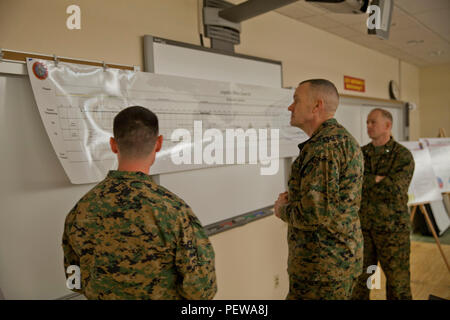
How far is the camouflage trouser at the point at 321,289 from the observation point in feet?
4.79

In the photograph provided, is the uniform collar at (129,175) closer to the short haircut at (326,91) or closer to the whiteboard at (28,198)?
the whiteboard at (28,198)

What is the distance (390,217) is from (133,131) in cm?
209

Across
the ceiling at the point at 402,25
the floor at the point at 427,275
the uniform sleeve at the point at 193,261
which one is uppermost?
the ceiling at the point at 402,25

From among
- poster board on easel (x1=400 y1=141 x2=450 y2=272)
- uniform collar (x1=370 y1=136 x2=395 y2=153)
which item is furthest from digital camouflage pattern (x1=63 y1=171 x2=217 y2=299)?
poster board on easel (x1=400 y1=141 x2=450 y2=272)

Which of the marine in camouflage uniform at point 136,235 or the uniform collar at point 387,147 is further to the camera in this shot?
the uniform collar at point 387,147

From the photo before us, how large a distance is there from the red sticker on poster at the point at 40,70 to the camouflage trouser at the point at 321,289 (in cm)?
144

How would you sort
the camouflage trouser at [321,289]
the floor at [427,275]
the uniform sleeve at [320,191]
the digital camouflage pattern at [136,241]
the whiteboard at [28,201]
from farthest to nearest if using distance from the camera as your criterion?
the floor at [427,275] → the camouflage trouser at [321,289] → the uniform sleeve at [320,191] → the whiteboard at [28,201] → the digital camouflage pattern at [136,241]

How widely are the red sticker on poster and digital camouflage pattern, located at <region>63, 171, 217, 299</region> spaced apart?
1.95 ft

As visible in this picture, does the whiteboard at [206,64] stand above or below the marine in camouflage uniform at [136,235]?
above

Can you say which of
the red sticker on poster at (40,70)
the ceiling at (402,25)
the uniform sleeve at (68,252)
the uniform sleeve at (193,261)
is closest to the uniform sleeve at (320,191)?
the uniform sleeve at (193,261)

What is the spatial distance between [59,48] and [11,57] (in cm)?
21

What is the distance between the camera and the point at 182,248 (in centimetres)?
98
